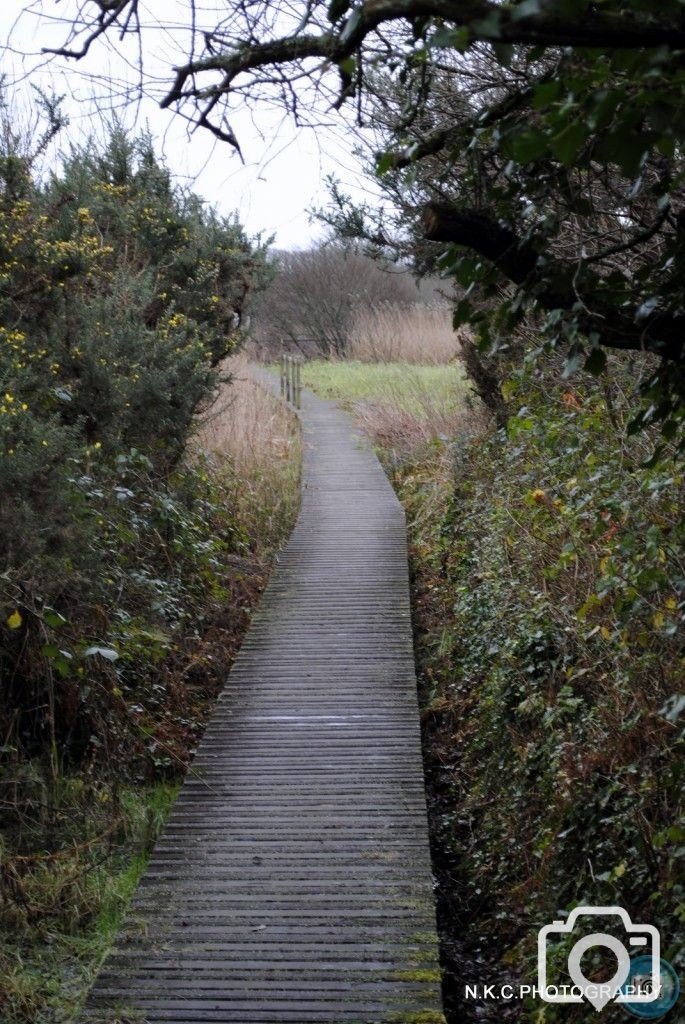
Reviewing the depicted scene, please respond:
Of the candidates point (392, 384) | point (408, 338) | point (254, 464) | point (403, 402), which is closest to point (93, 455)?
point (254, 464)

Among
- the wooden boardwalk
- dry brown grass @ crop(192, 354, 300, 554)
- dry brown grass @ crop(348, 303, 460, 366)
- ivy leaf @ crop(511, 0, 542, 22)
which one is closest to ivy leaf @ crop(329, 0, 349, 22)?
ivy leaf @ crop(511, 0, 542, 22)

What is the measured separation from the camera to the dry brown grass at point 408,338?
2225 centimetres

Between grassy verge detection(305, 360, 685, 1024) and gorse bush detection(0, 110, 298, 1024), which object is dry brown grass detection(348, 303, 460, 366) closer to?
gorse bush detection(0, 110, 298, 1024)

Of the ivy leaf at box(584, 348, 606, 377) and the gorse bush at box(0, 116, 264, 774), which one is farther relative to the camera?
the gorse bush at box(0, 116, 264, 774)

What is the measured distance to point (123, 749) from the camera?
18.7ft

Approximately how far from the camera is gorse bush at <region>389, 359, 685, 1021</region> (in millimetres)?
3680

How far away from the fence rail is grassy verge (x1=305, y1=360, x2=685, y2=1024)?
11509 millimetres

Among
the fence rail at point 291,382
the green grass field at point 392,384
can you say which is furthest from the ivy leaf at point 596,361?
the fence rail at point 291,382

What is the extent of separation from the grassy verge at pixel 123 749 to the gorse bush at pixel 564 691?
61.3 inches

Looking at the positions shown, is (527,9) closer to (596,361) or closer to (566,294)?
(566,294)

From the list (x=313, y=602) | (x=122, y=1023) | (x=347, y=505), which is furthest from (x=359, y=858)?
(x=347, y=505)

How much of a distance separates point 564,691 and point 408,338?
19.5 metres

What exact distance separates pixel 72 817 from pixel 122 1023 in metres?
1.72

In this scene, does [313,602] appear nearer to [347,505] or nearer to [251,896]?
[347,505]
